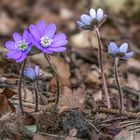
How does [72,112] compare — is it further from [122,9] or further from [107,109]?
[122,9]

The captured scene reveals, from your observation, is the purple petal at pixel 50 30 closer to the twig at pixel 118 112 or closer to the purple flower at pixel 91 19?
the purple flower at pixel 91 19

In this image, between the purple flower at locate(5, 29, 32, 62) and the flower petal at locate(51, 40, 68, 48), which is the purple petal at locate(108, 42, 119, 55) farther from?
the purple flower at locate(5, 29, 32, 62)

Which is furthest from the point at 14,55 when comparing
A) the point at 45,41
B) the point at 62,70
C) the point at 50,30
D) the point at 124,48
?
the point at 62,70

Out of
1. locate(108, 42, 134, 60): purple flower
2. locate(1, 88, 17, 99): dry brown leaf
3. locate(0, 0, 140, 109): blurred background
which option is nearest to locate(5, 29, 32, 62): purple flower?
locate(1, 88, 17, 99): dry brown leaf

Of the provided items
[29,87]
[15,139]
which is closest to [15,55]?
[15,139]

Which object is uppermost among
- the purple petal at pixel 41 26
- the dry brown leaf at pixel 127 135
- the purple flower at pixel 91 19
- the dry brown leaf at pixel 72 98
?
the purple flower at pixel 91 19

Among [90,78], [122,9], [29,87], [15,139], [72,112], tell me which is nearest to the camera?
[15,139]

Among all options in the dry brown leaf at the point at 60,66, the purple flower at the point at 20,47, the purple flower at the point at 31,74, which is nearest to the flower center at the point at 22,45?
the purple flower at the point at 20,47
